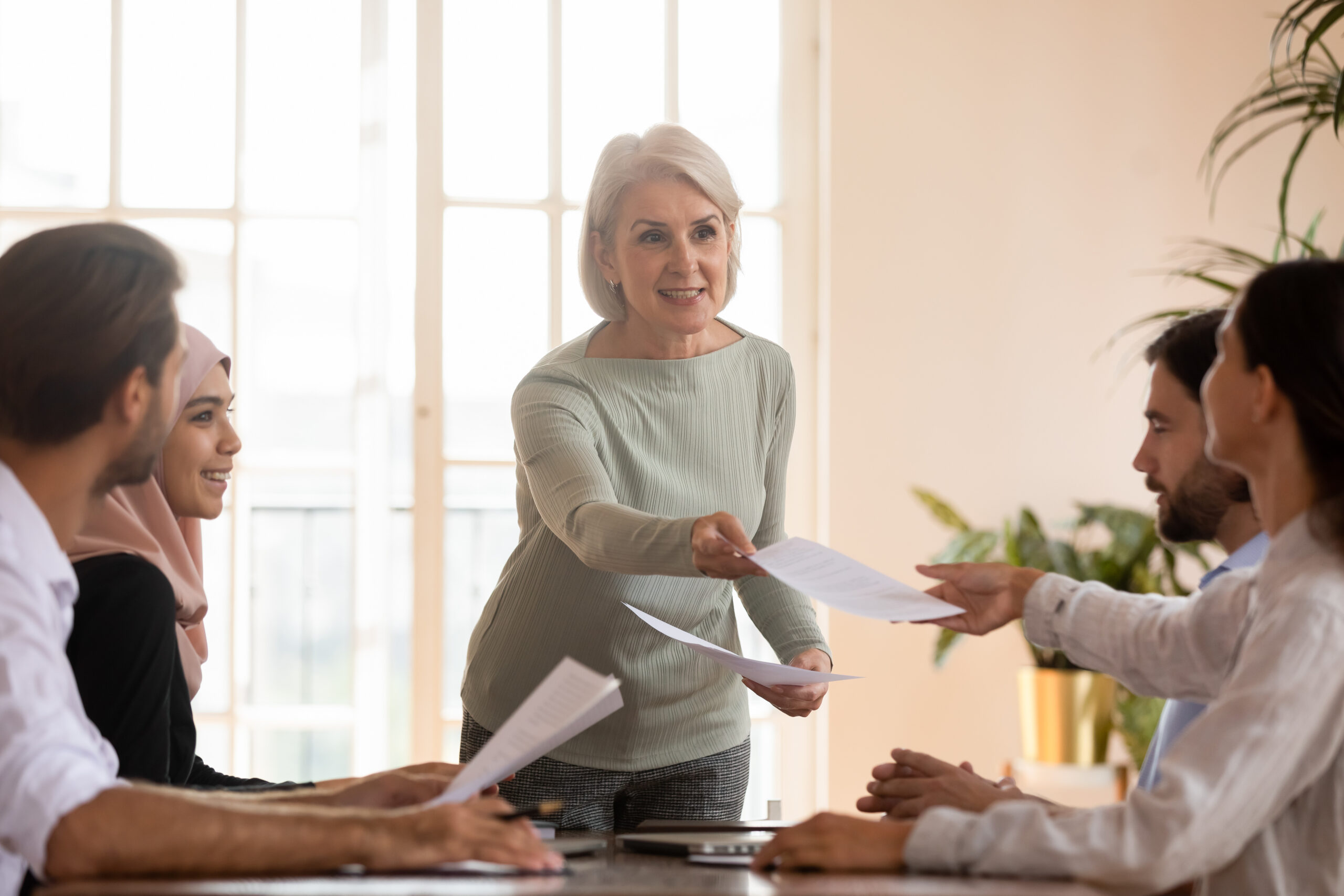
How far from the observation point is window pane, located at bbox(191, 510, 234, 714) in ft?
10.7

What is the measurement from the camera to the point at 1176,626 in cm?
130

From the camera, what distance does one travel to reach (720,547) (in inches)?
53.8

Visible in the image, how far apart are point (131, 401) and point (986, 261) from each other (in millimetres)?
2770

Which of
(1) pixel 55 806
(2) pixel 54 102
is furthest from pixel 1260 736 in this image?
(2) pixel 54 102

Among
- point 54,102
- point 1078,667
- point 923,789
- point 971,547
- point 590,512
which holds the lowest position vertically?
point 1078,667

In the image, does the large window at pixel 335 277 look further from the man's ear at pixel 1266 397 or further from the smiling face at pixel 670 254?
the man's ear at pixel 1266 397

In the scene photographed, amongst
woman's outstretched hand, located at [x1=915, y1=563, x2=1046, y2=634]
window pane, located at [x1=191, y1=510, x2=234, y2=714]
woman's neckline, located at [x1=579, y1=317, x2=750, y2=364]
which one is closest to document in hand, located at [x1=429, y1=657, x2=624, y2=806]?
woman's outstretched hand, located at [x1=915, y1=563, x2=1046, y2=634]

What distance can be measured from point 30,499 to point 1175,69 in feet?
11.3

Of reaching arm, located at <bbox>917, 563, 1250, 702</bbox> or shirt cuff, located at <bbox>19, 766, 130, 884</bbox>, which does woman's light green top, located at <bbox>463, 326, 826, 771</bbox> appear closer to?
reaching arm, located at <bbox>917, 563, 1250, 702</bbox>

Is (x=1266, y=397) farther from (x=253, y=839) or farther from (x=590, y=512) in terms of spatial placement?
(x=253, y=839)

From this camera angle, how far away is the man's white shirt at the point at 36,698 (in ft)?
3.00

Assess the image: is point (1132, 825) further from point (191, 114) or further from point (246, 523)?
point (191, 114)

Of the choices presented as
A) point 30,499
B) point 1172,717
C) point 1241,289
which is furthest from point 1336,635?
point 30,499

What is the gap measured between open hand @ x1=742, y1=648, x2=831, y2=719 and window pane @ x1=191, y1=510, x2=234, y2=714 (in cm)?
213
